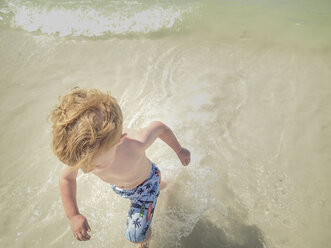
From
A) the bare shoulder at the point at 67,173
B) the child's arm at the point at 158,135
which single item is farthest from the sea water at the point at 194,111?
the bare shoulder at the point at 67,173

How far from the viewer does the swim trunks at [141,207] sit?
1.67m

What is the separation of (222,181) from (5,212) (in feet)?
6.14

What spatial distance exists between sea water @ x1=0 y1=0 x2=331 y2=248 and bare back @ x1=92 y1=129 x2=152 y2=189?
52cm

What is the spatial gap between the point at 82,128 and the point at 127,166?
23.8 inches

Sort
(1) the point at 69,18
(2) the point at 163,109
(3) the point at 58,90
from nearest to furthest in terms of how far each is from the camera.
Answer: (2) the point at 163,109 < (3) the point at 58,90 < (1) the point at 69,18

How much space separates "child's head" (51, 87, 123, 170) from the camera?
1084 millimetres

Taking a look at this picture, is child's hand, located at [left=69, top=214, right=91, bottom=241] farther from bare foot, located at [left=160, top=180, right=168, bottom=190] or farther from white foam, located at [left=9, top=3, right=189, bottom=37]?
white foam, located at [left=9, top=3, right=189, bottom=37]

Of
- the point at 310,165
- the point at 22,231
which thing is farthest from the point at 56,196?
the point at 310,165

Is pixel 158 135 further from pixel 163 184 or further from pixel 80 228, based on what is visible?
pixel 80 228

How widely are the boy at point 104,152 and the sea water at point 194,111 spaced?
36cm

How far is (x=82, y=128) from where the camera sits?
1083 mm

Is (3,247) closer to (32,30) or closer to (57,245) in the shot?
(57,245)

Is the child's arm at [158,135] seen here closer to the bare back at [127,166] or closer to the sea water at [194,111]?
the bare back at [127,166]

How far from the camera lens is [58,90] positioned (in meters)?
3.06
